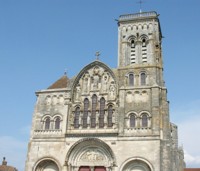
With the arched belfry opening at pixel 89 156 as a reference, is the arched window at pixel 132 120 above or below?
above

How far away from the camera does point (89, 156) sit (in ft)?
90.3

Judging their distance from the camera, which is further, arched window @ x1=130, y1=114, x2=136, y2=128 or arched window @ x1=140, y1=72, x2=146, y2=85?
arched window @ x1=140, y1=72, x2=146, y2=85

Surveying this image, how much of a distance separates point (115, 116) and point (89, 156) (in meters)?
4.50

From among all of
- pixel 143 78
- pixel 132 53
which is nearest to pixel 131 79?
pixel 143 78

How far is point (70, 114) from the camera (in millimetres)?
29328

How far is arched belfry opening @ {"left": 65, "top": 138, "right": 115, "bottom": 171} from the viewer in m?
27.0

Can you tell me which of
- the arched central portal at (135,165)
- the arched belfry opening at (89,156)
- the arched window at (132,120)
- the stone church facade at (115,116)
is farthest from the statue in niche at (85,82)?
the arched central portal at (135,165)

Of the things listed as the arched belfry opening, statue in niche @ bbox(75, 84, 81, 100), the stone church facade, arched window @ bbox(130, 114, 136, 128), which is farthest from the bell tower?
the arched belfry opening

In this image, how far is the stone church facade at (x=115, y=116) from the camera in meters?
26.0

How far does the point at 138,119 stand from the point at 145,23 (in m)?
10.7

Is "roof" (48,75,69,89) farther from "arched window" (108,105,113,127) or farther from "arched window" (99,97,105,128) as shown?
"arched window" (108,105,113,127)

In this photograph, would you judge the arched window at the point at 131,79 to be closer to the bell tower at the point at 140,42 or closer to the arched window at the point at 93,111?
the bell tower at the point at 140,42

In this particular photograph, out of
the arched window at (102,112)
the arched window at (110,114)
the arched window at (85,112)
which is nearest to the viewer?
the arched window at (110,114)

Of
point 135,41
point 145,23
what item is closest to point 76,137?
point 135,41
